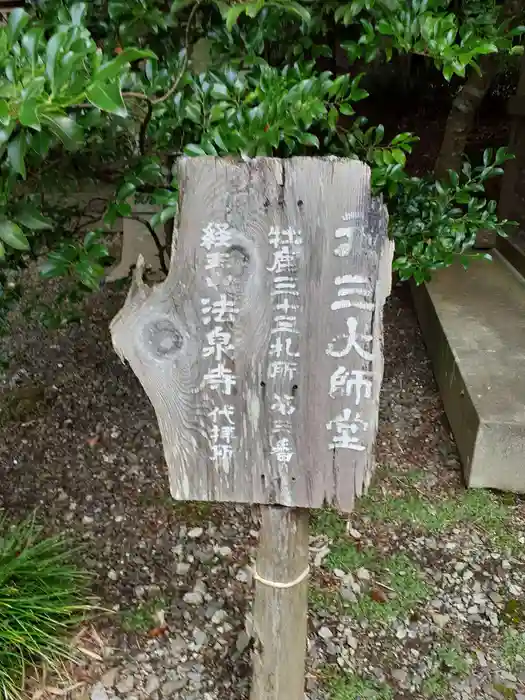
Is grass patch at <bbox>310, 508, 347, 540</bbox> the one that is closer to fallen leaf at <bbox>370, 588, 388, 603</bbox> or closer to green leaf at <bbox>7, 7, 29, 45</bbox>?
fallen leaf at <bbox>370, 588, 388, 603</bbox>

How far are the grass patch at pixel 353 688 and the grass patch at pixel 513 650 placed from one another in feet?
1.40

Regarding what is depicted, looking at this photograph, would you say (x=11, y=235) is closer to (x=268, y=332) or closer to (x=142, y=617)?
(x=268, y=332)

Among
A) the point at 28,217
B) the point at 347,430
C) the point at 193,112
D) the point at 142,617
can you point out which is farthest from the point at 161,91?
the point at 142,617

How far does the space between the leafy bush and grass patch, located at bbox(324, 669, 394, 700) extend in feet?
4.67

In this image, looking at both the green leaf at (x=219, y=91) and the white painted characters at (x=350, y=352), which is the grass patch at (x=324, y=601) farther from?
the green leaf at (x=219, y=91)

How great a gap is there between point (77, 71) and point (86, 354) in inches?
122

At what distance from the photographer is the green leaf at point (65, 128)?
995 millimetres

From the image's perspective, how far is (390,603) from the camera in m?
2.33

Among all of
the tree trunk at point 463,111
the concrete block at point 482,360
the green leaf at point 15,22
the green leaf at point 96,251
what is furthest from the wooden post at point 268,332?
the tree trunk at point 463,111

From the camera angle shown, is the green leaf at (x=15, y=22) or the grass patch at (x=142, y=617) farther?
the grass patch at (x=142, y=617)

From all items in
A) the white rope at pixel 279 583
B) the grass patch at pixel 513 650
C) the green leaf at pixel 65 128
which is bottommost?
the grass patch at pixel 513 650

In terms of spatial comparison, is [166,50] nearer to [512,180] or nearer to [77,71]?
[77,71]

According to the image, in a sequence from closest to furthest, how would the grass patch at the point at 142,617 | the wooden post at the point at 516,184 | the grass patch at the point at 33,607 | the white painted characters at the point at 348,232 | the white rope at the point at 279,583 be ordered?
the white painted characters at the point at 348,232, the white rope at the point at 279,583, the grass patch at the point at 33,607, the grass patch at the point at 142,617, the wooden post at the point at 516,184

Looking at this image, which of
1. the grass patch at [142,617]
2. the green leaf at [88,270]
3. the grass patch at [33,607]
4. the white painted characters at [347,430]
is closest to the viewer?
the white painted characters at [347,430]
